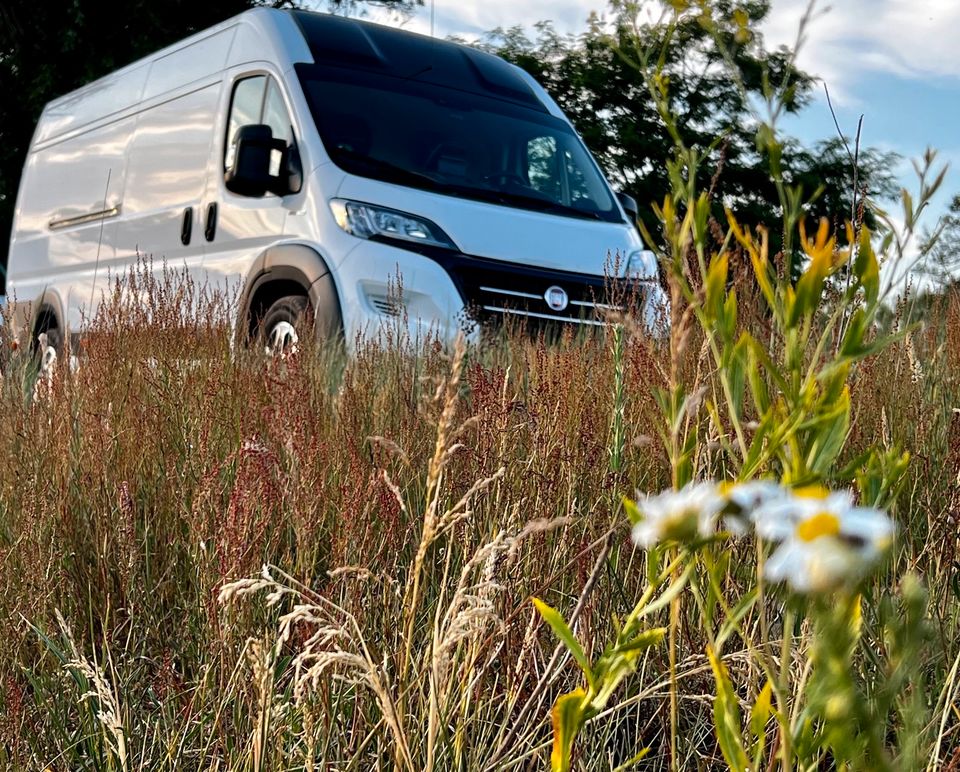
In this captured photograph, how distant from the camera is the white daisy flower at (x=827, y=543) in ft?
1.77

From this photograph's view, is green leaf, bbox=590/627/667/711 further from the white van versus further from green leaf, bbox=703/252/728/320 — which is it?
the white van

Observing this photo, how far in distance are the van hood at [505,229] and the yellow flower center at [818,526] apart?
17.4 feet

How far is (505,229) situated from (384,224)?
0.72 m

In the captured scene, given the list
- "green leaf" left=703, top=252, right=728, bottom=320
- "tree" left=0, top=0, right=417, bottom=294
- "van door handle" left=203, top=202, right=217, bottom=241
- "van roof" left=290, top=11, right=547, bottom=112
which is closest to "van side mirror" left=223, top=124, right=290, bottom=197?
"van door handle" left=203, top=202, right=217, bottom=241

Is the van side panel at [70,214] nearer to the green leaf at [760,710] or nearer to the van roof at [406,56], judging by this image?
the van roof at [406,56]

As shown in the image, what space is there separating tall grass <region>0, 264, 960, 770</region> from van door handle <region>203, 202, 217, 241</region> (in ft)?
11.7

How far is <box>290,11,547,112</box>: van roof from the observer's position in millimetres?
6746

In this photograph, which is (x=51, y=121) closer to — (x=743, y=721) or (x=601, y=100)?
(x=743, y=721)

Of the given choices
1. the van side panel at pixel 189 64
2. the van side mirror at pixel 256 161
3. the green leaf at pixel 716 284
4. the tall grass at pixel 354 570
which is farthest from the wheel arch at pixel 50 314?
the green leaf at pixel 716 284

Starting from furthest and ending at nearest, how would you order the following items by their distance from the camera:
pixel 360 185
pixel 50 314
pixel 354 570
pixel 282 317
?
pixel 50 314 < pixel 282 317 < pixel 360 185 < pixel 354 570

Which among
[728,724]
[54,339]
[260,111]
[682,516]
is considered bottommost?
[54,339]

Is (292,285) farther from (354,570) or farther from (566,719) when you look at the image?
(566,719)

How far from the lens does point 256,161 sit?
6188 millimetres

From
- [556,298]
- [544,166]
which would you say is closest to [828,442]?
[556,298]
